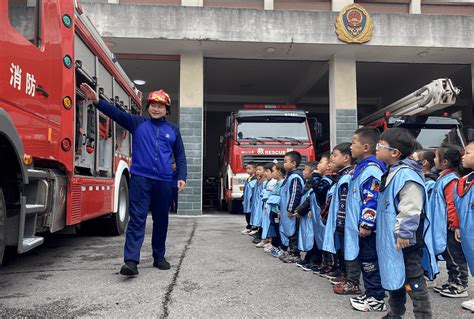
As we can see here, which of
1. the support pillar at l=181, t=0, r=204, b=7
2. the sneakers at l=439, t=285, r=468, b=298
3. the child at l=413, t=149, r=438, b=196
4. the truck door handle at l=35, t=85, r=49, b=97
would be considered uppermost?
the support pillar at l=181, t=0, r=204, b=7

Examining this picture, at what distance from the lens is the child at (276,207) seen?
538cm

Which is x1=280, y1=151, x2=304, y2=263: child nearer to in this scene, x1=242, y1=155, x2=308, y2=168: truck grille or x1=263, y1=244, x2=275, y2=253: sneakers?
x1=263, y1=244, x2=275, y2=253: sneakers

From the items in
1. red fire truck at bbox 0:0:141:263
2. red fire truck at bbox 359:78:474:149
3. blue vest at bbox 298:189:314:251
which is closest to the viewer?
red fire truck at bbox 0:0:141:263

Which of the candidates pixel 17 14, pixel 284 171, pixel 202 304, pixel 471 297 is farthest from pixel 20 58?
pixel 471 297

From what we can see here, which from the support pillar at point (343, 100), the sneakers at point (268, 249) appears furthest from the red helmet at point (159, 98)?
the support pillar at point (343, 100)

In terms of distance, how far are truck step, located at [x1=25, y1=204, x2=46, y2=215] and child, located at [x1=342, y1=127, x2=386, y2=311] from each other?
2494 mm

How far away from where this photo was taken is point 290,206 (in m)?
4.77

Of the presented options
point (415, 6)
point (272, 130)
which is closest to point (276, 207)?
point (272, 130)

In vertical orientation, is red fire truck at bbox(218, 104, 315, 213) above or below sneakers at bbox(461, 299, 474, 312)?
above

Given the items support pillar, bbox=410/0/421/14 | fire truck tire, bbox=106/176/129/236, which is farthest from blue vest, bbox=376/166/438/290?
support pillar, bbox=410/0/421/14

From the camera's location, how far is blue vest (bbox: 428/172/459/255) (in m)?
3.90

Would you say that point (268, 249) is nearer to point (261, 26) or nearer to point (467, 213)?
point (467, 213)

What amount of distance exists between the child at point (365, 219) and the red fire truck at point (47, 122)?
251 centimetres

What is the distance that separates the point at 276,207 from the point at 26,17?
351 centimetres
